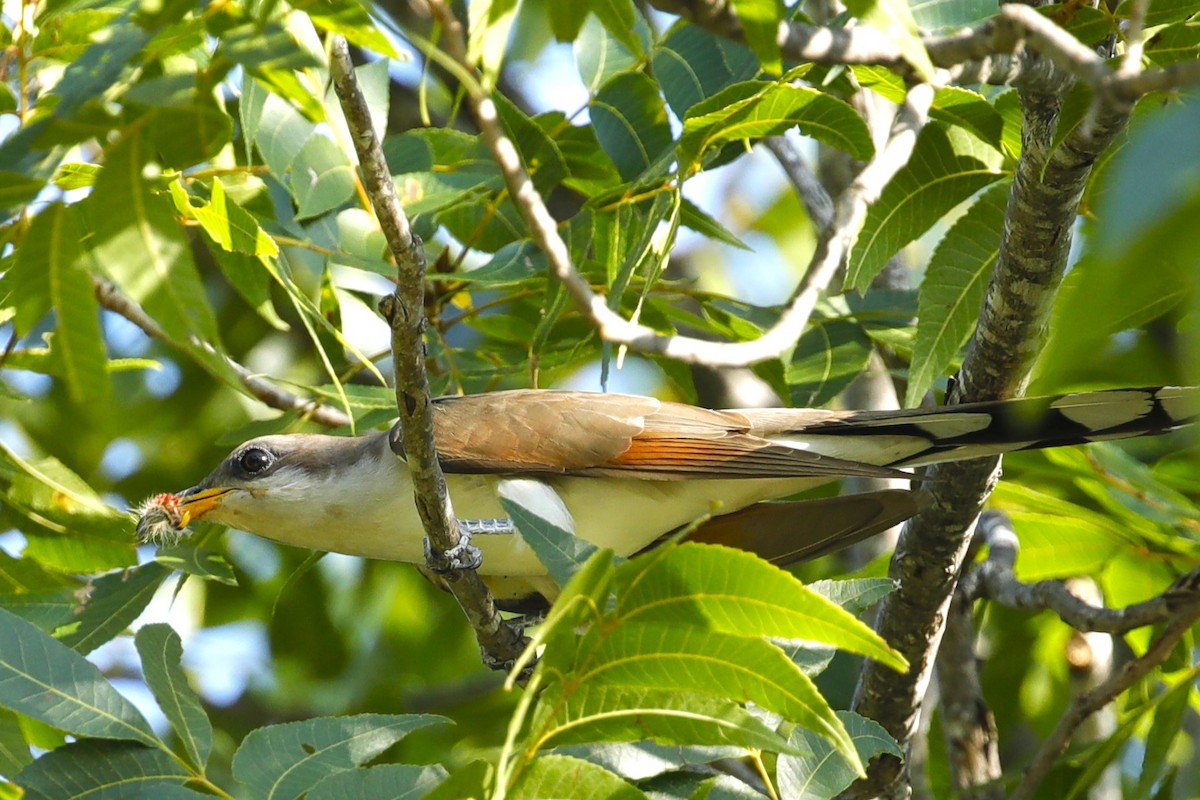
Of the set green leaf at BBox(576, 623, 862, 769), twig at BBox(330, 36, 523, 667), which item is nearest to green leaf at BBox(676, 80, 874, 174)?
twig at BBox(330, 36, 523, 667)

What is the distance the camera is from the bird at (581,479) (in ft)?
13.4

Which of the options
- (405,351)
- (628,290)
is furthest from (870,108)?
(405,351)

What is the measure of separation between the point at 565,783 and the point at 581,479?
2.11 meters

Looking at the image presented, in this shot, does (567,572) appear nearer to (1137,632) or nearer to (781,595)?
(781,595)

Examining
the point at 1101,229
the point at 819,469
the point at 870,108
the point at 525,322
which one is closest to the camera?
the point at 1101,229

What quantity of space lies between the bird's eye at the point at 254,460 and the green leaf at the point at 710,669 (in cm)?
268

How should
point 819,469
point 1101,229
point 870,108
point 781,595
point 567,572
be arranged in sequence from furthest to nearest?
point 870,108 → point 819,469 → point 567,572 → point 781,595 → point 1101,229

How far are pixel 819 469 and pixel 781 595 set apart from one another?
177 cm

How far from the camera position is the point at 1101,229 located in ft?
3.39

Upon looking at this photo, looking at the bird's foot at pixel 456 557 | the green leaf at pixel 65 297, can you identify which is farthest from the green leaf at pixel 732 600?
the bird's foot at pixel 456 557

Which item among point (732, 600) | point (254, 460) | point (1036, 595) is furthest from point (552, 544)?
point (1036, 595)

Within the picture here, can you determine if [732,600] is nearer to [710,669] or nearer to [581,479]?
[710,669]

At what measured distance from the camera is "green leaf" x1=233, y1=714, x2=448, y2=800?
107 inches

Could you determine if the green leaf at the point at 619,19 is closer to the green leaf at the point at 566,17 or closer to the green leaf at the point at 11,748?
the green leaf at the point at 566,17
